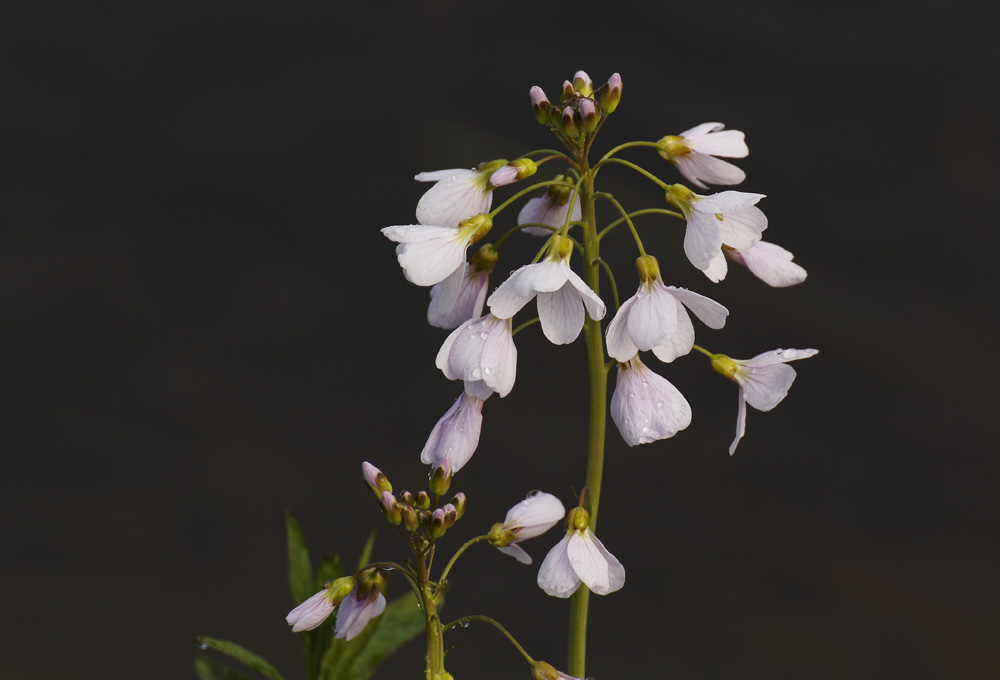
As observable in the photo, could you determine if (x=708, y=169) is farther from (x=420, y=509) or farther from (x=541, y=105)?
(x=420, y=509)

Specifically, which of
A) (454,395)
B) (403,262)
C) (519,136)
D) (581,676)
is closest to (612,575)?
(581,676)

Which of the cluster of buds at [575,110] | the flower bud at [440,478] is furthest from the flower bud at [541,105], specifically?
the flower bud at [440,478]

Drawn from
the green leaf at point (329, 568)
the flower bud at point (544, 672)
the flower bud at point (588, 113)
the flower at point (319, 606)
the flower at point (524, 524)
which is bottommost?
the green leaf at point (329, 568)

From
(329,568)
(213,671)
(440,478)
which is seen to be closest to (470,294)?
(440,478)

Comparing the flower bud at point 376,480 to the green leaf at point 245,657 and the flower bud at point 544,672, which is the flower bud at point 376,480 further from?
the green leaf at point 245,657

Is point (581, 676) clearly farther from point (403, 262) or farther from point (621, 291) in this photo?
point (621, 291)

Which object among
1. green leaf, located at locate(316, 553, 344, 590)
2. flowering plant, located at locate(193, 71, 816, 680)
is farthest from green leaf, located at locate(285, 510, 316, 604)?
flowering plant, located at locate(193, 71, 816, 680)

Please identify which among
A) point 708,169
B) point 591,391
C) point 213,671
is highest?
point 708,169
